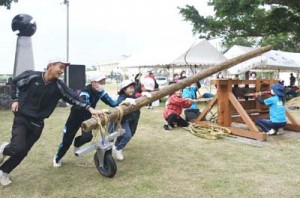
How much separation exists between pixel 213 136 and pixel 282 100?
1.76 metres

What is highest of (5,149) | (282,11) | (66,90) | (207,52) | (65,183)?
(282,11)

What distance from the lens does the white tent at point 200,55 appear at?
16016 mm

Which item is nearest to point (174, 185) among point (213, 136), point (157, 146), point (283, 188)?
point (283, 188)

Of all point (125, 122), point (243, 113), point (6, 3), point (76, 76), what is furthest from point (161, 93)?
point (76, 76)

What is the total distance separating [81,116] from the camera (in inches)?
197

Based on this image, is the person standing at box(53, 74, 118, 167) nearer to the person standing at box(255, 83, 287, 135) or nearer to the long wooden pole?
the long wooden pole

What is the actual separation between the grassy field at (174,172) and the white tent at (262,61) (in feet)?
36.9

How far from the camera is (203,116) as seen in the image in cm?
852

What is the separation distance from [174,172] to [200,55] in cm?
1204

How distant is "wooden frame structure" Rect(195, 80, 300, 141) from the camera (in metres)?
7.32

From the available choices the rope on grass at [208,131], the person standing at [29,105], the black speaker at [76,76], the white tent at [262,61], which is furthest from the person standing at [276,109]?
the black speaker at [76,76]

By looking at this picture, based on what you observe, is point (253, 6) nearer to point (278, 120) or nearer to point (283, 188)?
point (278, 120)

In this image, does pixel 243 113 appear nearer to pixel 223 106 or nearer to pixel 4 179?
pixel 223 106

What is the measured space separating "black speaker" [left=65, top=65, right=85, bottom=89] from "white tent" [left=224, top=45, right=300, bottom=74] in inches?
287
